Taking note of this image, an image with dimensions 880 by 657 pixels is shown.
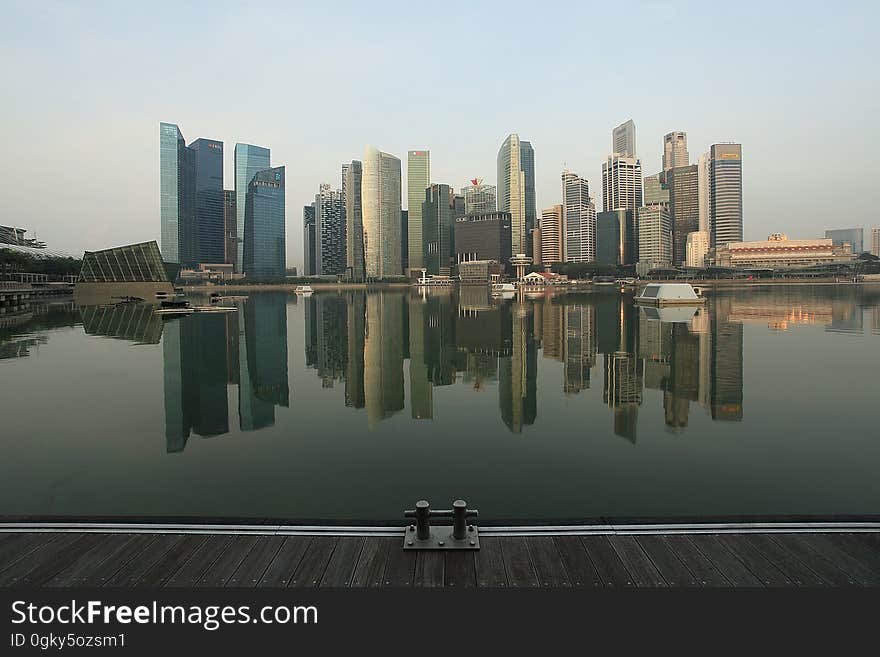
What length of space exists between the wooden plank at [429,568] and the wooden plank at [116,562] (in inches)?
127

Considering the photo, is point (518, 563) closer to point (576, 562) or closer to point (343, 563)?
point (576, 562)

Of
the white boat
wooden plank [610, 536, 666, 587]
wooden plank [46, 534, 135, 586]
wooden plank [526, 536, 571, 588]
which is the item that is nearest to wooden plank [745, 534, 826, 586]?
wooden plank [610, 536, 666, 587]

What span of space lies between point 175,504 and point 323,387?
10.6 metres

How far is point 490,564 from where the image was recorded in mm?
5586

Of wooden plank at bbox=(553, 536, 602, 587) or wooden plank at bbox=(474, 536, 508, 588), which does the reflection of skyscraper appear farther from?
wooden plank at bbox=(553, 536, 602, 587)

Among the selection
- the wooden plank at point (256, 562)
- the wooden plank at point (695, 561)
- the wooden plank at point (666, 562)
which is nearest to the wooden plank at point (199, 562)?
the wooden plank at point (256, 562)

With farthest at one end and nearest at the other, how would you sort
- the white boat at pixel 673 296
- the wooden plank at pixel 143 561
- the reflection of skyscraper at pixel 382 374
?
1. the white boat at pixel 673 296
2. the reflection of skyscraper at pixel 382 374
3. the wooden plank at pixel 143 561

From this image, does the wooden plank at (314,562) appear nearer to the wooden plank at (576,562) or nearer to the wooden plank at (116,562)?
the wooden plank at (116,562)

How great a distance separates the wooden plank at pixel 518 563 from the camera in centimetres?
527

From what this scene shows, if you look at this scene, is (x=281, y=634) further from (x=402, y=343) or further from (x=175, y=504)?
(x=402, y=343)

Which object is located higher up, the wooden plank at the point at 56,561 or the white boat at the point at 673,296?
the white boat at the point at 673,296

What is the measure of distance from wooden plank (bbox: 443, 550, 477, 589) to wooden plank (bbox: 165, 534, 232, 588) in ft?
8.57

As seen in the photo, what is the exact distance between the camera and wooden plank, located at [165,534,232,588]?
17.5 ft

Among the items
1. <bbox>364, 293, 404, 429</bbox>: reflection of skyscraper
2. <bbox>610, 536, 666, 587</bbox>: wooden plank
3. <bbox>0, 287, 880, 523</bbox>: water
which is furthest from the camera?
<bbox>364, 293, 404, 429</bbox>: reflection of skyscraper
